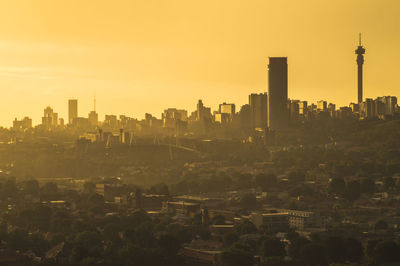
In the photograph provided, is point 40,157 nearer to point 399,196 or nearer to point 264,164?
point 264,164

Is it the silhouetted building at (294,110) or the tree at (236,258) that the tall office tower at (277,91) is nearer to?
the silhouetted building at (294,110)

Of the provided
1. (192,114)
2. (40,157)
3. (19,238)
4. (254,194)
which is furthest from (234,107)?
(19,238)

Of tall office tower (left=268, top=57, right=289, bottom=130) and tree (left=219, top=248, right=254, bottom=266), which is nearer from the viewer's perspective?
tree (left=219, top=248, right=254, bottom=266)

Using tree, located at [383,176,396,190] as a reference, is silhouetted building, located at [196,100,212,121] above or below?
above

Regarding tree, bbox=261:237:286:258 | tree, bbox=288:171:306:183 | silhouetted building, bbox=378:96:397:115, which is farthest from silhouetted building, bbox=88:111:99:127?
tree, bbox=261:237:286:258

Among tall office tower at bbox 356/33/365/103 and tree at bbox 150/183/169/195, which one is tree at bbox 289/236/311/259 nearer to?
tree at bbox 150/183/169/195

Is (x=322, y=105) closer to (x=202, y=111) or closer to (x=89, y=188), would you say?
(x=202, y=111)

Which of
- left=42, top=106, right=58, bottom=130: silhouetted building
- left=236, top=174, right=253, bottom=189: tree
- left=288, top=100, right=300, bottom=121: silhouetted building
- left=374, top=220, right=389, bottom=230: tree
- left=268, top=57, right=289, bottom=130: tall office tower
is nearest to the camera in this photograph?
left=374, top=220, right=389, bottom=230: tree
